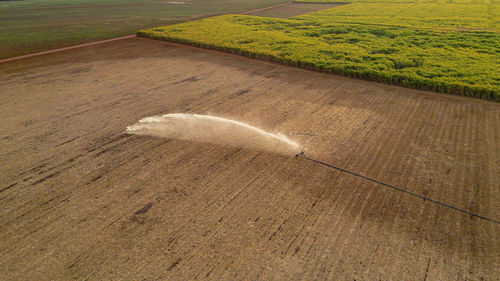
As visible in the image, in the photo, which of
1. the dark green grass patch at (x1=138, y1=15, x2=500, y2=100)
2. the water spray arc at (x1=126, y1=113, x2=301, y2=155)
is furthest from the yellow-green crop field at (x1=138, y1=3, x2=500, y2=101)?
the water spray arc at (x1=126, y1=113, x2=301, y2=155)

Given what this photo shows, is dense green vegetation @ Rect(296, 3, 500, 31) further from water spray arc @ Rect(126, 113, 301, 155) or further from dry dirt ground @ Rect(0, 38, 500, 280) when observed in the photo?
water spray arc @ Rect(126, 113, 301, 155)

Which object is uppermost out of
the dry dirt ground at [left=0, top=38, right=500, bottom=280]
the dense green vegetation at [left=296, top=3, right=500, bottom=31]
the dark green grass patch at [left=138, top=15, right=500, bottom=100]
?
the dense green vegetation at [left=296, top=3, right=500, bottom=31]

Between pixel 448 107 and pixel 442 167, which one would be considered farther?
pixel 448 107

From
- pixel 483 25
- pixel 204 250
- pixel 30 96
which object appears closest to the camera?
pixel 204 250

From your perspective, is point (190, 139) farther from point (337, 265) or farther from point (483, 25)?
point (483, 25)

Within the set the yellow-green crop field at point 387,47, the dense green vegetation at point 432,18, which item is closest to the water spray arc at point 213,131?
the yellow-green crop field at point 387,47

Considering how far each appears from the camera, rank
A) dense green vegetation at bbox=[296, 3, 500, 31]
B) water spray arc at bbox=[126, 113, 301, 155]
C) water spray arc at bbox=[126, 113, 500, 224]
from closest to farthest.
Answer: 1. water spray arc at bbox=[126, 113, 500, 224]
2. water spray arc at bbox=[126, 113, 301, 155]
3. dense green vegetation at bbox=[296, 3, 500, 31]

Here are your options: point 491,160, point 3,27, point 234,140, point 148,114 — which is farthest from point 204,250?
point 3,27

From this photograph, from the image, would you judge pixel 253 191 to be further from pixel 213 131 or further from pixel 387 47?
pixel 387 47
